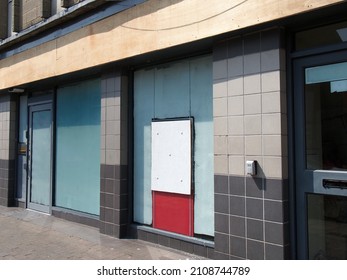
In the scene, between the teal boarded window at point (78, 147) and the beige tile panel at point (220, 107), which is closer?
the beige tile panel at point (220, 107)

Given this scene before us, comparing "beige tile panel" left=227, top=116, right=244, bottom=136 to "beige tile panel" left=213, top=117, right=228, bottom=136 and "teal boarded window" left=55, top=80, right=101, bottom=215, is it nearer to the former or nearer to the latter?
"beige tile panel" left=213, top=117, right=228, bottom=136

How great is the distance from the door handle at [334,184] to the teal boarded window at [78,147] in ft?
13.4

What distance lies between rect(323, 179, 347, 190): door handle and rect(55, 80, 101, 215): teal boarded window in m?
4.09

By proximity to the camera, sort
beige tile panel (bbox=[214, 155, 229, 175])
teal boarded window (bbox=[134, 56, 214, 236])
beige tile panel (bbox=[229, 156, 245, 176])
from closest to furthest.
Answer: beige tile panel (bbox=[229, 156, 245, 176]) → beige tile panel (bbox=[214, 155, 229, 175]) → teal boarded window (bbox=[134, 56, 214, 236])

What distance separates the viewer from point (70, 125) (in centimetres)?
742

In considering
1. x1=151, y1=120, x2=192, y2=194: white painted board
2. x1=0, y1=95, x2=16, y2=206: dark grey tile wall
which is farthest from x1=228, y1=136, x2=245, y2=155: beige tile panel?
x1=0, y1=95, x2=16, y2=206: dark grey tile wall

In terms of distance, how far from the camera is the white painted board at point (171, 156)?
5203mm

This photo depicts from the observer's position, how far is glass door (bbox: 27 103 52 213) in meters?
7.98

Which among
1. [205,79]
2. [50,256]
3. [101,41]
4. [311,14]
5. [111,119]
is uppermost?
[101,41]

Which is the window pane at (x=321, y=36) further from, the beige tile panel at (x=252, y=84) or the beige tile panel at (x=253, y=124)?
the beige tile panel at (x=253, y=124)

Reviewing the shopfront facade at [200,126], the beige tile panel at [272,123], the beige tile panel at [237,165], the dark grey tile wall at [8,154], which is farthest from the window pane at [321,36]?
the dark grey tile wall at [8,154]

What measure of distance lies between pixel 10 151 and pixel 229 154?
6445 millimetres

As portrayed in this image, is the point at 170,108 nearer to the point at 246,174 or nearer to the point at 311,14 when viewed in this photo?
the point at 246,174

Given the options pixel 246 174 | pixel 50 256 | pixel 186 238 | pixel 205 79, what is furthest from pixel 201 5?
pixel 50 256
